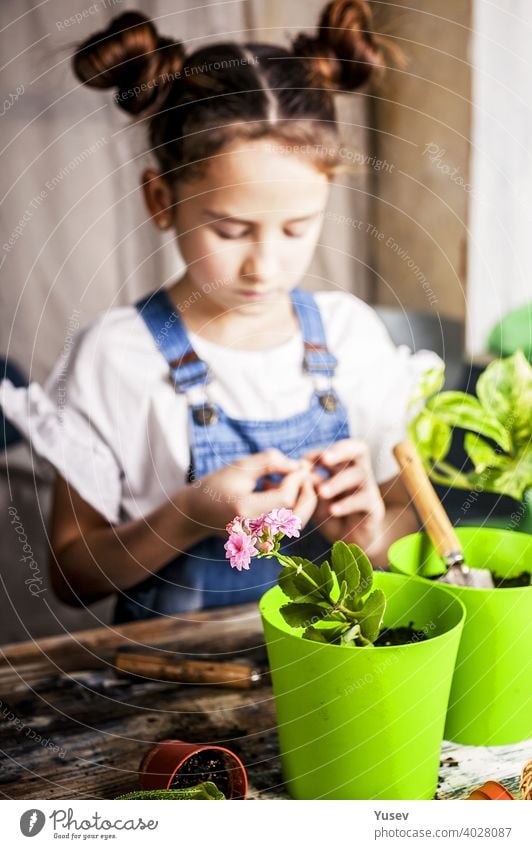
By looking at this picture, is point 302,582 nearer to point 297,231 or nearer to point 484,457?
point 484,457

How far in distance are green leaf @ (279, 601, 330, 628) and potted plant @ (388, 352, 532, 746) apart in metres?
0.07

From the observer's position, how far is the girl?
58 cm

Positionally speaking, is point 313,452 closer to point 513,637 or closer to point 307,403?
point 307,403

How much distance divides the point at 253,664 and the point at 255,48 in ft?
1.41

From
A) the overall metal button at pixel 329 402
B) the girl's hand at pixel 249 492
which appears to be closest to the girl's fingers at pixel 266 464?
the girl's hand at pixel 249 492

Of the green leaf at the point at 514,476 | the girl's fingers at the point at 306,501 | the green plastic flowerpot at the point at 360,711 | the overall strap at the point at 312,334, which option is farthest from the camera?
the overall strap at the point at 312,334

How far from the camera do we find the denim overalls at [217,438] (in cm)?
63

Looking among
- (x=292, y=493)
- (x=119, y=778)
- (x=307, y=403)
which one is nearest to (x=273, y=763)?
(x=119, y=778)

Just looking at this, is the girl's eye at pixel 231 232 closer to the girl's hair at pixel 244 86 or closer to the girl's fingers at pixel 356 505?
the girl's hair at pixel 244 86

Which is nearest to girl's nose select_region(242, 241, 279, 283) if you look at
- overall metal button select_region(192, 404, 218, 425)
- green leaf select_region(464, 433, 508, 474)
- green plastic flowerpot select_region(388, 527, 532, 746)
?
overall metal button select_region(192, 404, 218, 425)

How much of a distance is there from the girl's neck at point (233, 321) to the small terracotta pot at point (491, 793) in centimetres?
40

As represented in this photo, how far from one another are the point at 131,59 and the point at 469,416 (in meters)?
0.31
